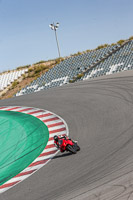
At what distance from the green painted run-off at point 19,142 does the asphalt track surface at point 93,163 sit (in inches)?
64.3

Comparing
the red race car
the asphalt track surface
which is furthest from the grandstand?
the red race car

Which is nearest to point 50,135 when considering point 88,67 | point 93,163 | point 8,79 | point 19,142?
point 19,142

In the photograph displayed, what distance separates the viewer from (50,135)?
578 inches

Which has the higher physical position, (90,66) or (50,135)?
(90,66)

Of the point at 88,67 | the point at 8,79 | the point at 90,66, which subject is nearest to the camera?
the point at 88,67

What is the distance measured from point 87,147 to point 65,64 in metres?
28.1

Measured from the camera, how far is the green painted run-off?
38.5 ft

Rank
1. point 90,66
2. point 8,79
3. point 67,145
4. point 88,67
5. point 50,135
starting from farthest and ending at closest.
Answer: point 8,79 → point 90,66 → point 88,67 → point 50,135 → point 67,145

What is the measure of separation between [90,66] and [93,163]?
26.7 m

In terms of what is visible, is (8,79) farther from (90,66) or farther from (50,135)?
(50,135)

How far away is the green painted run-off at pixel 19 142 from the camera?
11727 mm

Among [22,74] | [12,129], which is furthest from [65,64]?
[12,129]

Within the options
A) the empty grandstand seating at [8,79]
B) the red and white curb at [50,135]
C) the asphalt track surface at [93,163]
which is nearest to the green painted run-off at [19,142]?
the red and white curb at [50,135]

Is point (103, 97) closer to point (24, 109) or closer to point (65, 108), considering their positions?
point (65, 108)
